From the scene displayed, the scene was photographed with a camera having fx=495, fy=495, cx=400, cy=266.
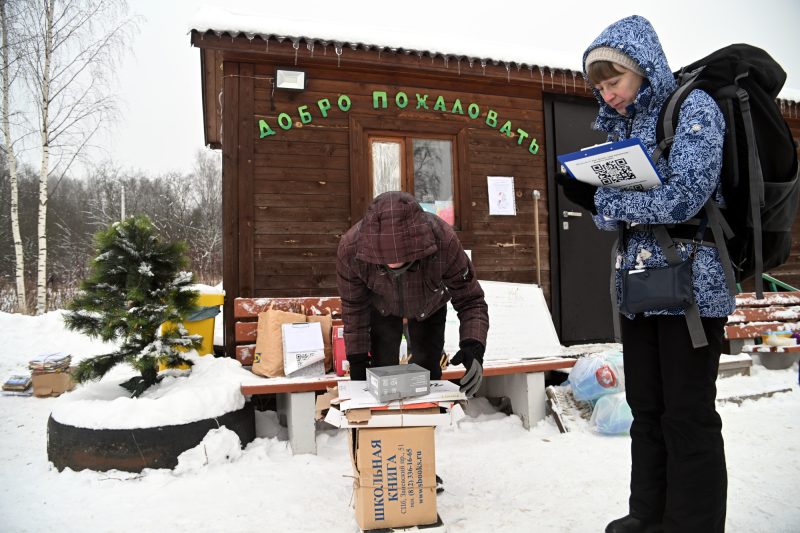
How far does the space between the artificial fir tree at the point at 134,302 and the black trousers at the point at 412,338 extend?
5.66ft

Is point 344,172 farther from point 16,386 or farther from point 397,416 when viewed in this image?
point 16,386

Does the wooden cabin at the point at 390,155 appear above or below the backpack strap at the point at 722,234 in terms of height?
above

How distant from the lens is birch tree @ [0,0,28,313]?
1004cm

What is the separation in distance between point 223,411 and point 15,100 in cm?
1206

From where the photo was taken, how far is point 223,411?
3.24m

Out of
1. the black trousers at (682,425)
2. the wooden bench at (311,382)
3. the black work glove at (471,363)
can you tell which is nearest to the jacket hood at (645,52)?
the black trousers at (682,425)

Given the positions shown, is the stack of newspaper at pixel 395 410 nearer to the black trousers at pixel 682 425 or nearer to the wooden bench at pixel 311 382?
the black trousers at pixel 682 425

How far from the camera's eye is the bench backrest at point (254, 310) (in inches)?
173

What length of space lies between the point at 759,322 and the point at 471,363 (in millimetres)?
5182

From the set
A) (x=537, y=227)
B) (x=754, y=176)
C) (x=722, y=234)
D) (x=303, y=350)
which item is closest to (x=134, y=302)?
(x=303, y=350)

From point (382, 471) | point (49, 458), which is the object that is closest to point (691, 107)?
point (382, 471)

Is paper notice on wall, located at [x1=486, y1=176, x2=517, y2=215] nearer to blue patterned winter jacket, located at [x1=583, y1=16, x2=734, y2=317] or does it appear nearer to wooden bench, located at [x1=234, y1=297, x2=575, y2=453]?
wooden bench, located at [x1=234, y1=297, x2=575, y2=453]

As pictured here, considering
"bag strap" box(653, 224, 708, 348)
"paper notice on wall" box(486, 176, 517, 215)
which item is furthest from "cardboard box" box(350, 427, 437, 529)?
"paper notice on wall" box(486, 176, 517, 215)

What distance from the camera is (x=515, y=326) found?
4.88m
